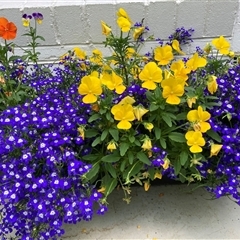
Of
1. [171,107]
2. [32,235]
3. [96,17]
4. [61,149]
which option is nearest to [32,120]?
[61,149]

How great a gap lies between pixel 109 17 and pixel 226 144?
98cm

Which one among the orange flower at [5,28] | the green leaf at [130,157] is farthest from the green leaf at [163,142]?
the orange flower at [5,28]

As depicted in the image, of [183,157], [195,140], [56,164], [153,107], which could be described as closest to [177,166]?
[183,157]

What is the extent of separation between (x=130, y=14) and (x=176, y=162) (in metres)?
0.93

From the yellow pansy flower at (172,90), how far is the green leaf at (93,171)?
1.29 ft

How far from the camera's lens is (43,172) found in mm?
1544

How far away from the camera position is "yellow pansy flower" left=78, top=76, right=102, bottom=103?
141cm

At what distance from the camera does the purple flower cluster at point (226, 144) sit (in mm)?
1502

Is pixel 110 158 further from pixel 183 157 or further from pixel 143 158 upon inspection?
pixel 183 157

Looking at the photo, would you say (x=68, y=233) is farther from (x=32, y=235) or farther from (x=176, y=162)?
(x=176, y=162)

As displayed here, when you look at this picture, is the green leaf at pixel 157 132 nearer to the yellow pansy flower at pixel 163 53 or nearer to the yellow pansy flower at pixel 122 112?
the yellow pansy flower at pixel 122 112

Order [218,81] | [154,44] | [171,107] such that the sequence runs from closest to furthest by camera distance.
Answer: [171,107], [218,81], [154,44]

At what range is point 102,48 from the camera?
219cm

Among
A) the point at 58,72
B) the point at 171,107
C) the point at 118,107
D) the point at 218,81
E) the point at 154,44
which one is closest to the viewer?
the point at 118,107
